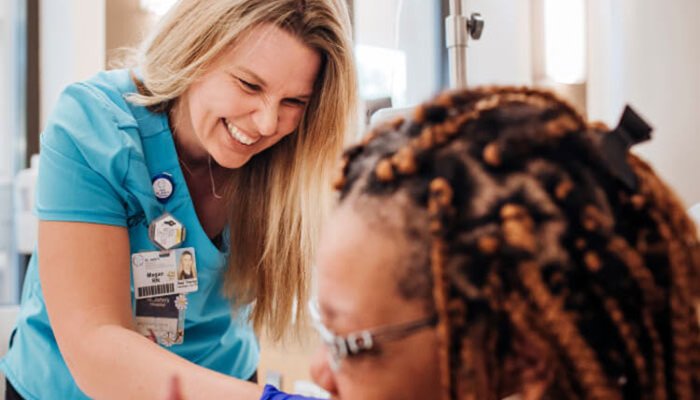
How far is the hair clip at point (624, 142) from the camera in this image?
22.7 inches

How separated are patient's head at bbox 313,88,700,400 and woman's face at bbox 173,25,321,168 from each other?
60cm

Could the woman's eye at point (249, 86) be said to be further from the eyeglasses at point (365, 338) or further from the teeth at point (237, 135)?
the eyeglasses at point (365, 338)

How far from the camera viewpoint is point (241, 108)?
3.93ft

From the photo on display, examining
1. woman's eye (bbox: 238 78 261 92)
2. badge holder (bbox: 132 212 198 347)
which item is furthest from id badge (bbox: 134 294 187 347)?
woman's eye (bbox: 238 78 261 92)

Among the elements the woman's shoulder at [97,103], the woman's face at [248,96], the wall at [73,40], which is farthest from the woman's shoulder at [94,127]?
the wall at [73,40]

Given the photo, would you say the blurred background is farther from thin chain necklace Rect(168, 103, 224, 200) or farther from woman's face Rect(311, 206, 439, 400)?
woman's face Rect(311, 206, 439, 400)

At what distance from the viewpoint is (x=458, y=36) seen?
62.6 inches

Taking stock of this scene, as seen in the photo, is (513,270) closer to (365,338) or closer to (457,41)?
(365,338)

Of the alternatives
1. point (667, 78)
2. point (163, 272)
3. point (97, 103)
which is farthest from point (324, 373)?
point (667, 78)

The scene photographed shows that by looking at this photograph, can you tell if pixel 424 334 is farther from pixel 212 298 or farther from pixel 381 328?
pixel 212 298

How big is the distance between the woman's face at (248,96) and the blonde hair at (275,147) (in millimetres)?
21

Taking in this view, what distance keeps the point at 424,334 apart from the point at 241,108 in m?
0.70

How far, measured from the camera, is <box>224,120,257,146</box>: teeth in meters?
1.24

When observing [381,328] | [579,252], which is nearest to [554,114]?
[579,252]
